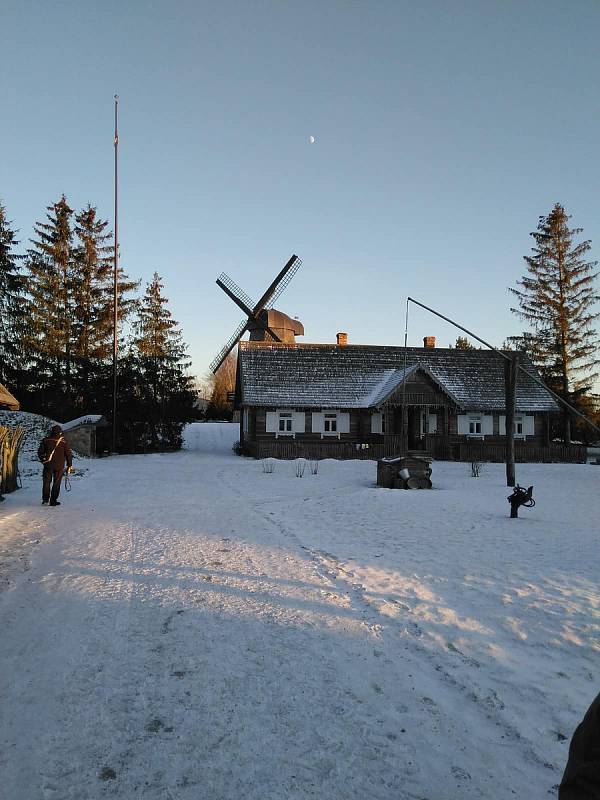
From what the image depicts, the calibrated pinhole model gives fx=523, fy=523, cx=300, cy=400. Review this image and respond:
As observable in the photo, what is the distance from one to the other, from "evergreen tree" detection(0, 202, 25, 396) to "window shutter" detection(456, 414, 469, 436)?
29544 millimetres

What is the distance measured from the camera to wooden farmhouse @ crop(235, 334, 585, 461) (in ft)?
98.4

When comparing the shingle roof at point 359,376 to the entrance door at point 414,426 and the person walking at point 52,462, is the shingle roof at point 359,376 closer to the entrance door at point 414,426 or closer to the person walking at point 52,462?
the entrance door at point 414,426

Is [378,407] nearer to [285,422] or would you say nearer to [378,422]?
[378,422]

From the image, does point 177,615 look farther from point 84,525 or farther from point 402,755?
point 84,525

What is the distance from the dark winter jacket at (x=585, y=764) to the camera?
4.70 ft

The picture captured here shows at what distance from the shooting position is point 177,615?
5.62 meters

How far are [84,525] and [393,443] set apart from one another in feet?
70.8

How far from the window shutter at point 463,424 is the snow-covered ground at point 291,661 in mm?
22344

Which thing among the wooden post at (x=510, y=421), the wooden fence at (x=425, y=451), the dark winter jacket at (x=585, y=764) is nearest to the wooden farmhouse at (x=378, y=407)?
the wooden fence at (x=425, y=451)

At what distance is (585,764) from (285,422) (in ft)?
99.1

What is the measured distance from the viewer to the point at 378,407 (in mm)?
29766

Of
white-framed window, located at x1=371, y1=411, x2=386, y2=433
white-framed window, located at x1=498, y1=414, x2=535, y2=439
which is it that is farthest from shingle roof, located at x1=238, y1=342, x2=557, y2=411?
white-framed window, located at x1=371, y1=411, x2=386, y2=433

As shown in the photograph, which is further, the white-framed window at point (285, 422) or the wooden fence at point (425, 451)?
the white-framed window at point (285, 422)

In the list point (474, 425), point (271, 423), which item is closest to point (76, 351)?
point (271, 423)
